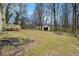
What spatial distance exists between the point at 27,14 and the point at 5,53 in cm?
34

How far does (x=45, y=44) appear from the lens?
1428 millimetres

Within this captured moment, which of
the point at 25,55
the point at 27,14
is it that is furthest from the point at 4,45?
the point at 27,14

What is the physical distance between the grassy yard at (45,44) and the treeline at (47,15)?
0.05 metres

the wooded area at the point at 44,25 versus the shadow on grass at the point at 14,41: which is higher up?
the wooded area at the point at 44,25

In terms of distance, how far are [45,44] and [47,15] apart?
22 cm

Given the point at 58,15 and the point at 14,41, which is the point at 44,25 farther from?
the point at 14,41

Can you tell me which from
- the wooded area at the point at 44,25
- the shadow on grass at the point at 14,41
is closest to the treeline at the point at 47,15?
the wooded area at the point at 44,25

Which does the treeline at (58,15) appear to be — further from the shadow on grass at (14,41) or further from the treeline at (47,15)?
the shadow on grass at (14,41)

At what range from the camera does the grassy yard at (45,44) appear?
142 centimetres

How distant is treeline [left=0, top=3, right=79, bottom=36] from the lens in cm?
144

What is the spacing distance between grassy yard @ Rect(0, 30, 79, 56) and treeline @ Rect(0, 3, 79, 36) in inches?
1.9

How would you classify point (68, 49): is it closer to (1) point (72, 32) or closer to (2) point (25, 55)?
(1) point (72, 32)

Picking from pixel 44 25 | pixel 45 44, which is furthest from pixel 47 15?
pixel 45 44

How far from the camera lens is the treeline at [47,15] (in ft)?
4.73
